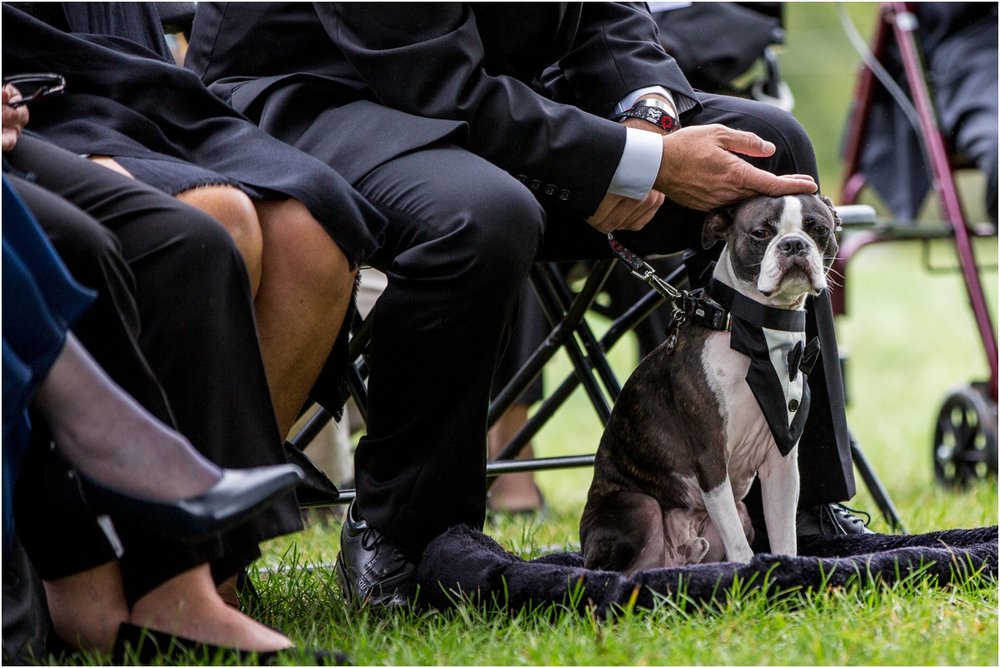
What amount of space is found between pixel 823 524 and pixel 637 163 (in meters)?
1.02

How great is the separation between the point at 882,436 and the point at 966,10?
2974 mm

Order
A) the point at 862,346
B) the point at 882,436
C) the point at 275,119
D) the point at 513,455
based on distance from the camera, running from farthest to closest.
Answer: the point at 862,346 < the point at 882,436 < the point at 513,455 < the point at 275,119

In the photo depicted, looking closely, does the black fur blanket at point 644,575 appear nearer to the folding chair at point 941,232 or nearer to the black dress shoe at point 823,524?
the black dress shoe at point 823,524

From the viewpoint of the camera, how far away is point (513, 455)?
352 centimetres

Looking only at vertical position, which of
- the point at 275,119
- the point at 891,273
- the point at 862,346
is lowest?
the point at 891,273

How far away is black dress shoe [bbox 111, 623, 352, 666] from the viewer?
79.1 inches

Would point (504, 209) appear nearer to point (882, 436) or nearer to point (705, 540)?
point (705, 540)

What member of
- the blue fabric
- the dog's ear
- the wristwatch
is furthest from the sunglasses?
the dog's ear

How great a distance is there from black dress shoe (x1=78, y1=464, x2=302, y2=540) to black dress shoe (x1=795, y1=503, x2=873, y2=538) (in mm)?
1500

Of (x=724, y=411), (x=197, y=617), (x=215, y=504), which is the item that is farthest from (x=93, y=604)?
(x=724, y=411)

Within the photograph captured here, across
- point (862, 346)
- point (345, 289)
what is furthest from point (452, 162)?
point (862, 346)

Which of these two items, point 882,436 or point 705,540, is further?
point 882,436

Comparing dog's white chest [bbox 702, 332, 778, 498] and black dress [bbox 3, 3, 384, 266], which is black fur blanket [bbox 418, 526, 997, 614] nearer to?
dog's white chest [bbox 702, 332, 778, 498]

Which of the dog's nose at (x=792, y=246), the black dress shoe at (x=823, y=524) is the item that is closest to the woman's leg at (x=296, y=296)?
the dog's nose at (x=792, y=246)
